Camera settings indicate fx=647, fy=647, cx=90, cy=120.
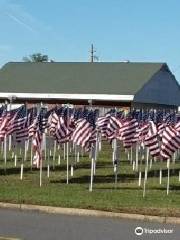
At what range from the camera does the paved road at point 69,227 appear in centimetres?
1079

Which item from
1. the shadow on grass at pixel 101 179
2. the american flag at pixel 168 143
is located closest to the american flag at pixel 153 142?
the american flag at pixel 168 143


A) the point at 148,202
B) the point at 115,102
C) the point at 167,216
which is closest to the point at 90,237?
the point at 167,216

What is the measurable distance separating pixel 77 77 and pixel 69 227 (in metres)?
39.4

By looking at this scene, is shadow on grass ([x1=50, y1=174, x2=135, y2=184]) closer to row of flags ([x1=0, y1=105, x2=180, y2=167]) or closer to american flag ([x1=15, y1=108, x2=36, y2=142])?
row of flags ([x1=0, y1=105, x2=180, y2=167])

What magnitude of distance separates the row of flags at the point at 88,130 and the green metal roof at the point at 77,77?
26043 mm

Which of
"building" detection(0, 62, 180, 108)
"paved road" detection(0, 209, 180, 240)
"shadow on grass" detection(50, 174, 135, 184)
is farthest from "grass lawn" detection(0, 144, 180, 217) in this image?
"building" detection(0, 62, 180, 108)

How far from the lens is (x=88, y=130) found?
57.4 ft

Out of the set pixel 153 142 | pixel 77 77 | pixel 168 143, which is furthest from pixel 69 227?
pixel 77 77

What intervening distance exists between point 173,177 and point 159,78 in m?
32.5

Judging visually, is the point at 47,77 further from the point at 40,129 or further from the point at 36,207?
the point at 36,207

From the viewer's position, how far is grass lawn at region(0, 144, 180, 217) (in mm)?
13617

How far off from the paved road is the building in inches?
1230

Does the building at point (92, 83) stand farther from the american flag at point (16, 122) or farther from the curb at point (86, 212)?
the curb at point (86, 212)
